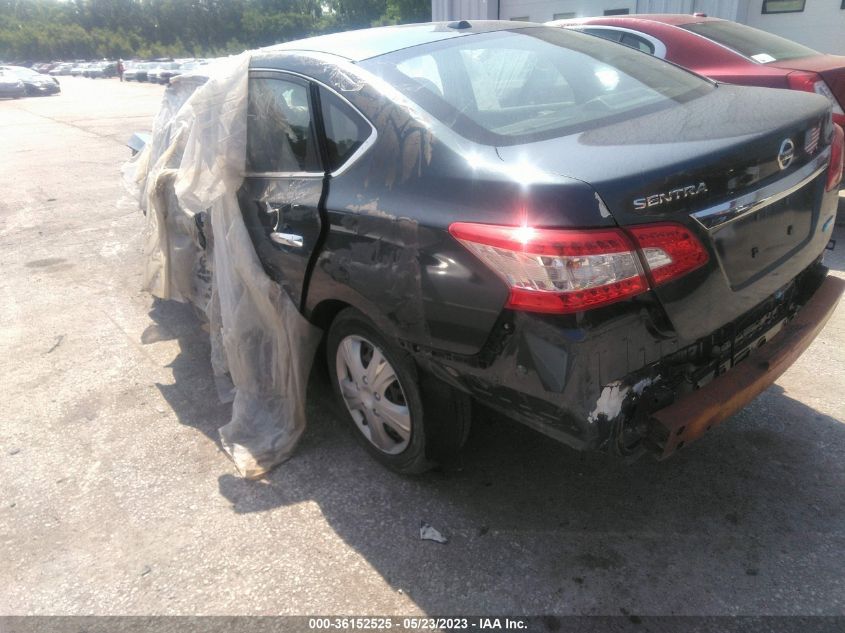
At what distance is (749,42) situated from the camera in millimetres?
5852

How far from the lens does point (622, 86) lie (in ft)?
9.15

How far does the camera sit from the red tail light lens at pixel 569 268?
1882mm

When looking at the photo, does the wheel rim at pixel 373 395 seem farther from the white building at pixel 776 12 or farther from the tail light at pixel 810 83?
the white building at pixel 776 12

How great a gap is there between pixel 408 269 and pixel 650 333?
2.65ft

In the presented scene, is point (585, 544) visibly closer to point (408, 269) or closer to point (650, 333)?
point (650, 333)

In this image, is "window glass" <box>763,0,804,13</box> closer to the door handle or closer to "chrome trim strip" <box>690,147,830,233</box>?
"chrome trim strip" <box>690,147,830,233</box>

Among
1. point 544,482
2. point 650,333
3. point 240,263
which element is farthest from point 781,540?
point 240,263

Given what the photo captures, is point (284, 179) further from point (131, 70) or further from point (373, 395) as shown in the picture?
point (131, 70)

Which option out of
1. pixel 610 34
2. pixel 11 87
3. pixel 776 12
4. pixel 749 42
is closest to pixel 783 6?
pixel 776 12

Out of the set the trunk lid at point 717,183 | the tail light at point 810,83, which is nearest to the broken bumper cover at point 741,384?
the trunk lid at point 717,183

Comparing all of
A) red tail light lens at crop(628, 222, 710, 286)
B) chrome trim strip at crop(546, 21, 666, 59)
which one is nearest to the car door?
red tail light lens at crop(628, 222, 710, 286)

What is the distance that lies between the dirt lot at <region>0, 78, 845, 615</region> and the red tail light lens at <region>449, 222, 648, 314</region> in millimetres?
1052

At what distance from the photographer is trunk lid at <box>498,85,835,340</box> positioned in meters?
1.96

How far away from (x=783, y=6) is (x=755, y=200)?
1155cm
